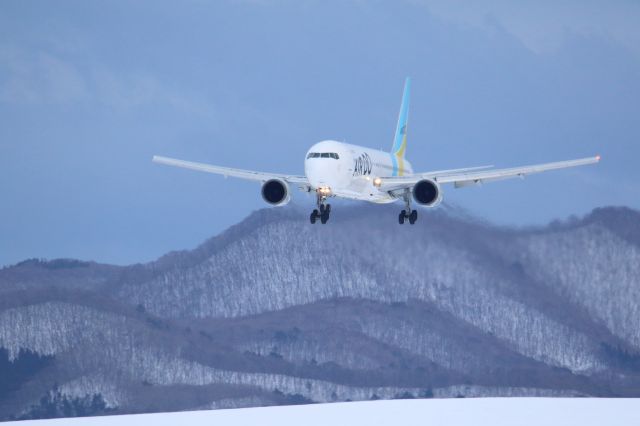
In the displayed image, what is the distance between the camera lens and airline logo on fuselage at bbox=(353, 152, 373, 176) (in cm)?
7125

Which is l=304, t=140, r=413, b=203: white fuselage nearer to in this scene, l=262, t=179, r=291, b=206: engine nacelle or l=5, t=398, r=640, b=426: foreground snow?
l=262, t=179, r=291, b=206: engine nacelle

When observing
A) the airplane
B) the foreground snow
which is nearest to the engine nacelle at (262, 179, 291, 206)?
the airplane

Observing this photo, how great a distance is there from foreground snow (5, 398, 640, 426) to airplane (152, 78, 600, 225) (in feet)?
37.3

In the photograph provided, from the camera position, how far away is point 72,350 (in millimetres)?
165625

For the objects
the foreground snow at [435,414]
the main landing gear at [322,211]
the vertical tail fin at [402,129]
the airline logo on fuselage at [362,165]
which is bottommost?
the foreground snow at [435,414]

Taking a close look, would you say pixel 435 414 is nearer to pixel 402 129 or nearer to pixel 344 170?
pixel 344 170

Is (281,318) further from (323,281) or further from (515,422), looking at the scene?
(515,422)

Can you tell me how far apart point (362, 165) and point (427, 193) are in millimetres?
4271

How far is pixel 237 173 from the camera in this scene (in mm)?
76000

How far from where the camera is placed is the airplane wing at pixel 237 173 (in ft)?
243

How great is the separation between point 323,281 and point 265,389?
16.0 meters

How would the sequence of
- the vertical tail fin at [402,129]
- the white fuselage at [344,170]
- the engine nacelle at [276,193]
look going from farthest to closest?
the vertical tail fin at [402,129] → the engine nacelle at [276,193] → the white fuselage at [344,170]

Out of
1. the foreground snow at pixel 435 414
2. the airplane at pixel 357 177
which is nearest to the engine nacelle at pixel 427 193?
the airplane at pixel 357 177

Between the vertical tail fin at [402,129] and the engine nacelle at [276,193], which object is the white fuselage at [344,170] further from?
the vertical tail fin at [402,129]
